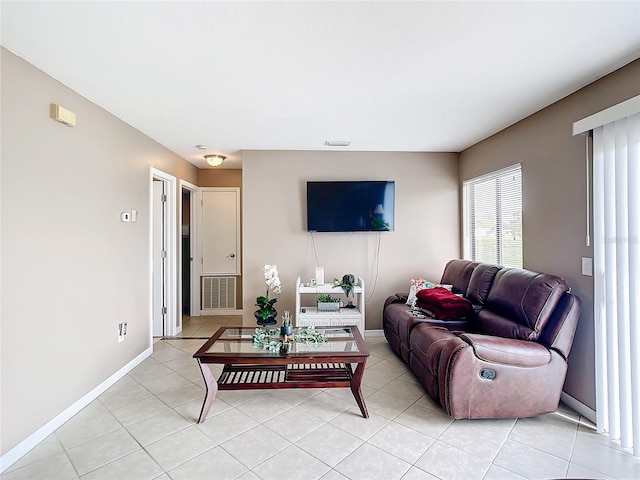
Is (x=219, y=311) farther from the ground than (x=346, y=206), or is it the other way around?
(x=346, y=206)

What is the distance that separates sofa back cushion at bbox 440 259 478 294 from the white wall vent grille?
130 inches

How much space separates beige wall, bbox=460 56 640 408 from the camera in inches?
89.3

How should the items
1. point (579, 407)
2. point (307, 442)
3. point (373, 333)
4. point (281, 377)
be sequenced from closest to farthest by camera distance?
point (307, 442) → point (579, 407) → point (281, 377) → point (373, 333)

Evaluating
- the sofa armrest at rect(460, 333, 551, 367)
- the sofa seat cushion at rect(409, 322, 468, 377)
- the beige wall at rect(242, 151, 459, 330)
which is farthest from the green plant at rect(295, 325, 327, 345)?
the beige wall at rect(242, 151, 459, 330)

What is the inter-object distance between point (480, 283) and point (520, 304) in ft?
2.18

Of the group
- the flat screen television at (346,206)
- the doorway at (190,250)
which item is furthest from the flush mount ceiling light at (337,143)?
the doorway at (190,250)

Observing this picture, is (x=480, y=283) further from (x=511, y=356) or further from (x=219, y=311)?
(x=219, y=311)

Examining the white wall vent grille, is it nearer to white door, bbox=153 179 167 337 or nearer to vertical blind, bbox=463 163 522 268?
white door, bbox=153 179 167 337

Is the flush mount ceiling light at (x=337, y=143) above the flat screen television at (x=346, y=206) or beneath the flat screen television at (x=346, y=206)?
above

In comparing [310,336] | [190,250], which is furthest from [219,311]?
[310,336]

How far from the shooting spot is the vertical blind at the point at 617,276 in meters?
1.94

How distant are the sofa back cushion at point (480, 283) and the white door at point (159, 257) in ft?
12.3

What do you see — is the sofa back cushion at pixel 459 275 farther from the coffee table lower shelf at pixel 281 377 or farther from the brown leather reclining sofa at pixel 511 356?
the coffee table lower shelf at pixel 281 377

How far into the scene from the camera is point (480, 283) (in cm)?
311
